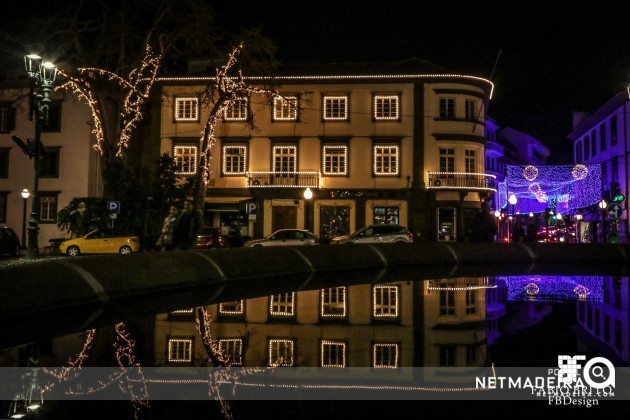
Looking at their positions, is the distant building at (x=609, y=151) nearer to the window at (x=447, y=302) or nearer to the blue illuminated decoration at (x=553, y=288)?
the blue illuminated decoration at (x=553, y=288)

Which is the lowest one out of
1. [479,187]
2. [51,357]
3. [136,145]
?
[51,357]

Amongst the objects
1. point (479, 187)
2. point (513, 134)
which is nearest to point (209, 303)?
point (479, 187)

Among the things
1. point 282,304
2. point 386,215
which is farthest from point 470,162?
point 282,304

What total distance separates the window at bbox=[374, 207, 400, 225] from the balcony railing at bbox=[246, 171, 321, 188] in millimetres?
4152

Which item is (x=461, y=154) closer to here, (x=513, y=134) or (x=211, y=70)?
(x=211, y=70)

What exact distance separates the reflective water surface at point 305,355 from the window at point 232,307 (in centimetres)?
3

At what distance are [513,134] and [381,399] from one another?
80782 millimetres

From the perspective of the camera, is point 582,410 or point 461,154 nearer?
point 582,410

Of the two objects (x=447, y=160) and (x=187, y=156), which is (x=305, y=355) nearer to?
(x=447, y=160)

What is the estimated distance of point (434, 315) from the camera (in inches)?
377

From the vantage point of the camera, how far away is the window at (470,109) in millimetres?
41987

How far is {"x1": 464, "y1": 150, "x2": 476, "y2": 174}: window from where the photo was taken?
41.7 meters

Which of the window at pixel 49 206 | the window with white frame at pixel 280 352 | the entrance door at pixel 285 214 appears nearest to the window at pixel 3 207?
the window at pixel 49 206

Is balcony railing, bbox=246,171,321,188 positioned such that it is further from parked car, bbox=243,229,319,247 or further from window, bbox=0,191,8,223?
window, bbox=0,191,8,223
